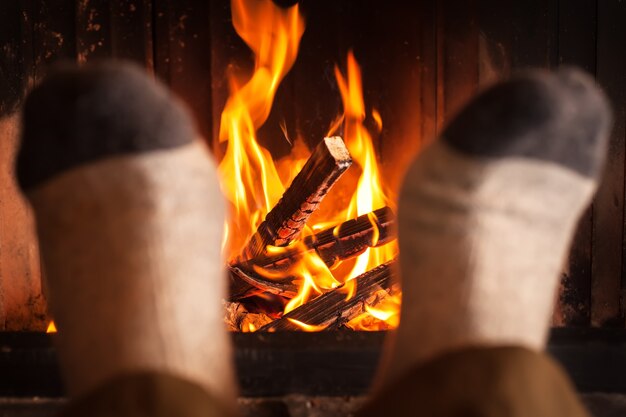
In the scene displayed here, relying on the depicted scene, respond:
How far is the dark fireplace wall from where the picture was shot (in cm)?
110

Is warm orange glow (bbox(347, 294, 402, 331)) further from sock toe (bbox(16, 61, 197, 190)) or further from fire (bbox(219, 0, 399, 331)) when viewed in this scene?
sock toe (bbox(16, 61, 197, 190))

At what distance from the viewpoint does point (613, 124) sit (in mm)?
1124

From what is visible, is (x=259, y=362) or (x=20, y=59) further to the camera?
(x=20, y=59)

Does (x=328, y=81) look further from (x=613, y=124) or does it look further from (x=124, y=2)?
(x=613, y=124)

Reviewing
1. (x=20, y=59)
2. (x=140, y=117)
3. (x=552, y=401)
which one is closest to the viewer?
(x=552, y=401)

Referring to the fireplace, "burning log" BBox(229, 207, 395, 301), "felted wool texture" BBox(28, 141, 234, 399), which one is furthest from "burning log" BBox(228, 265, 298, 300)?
"felted wool texture" BBox(28, 141, 234, 399)

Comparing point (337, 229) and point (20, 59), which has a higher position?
point (20, 59)

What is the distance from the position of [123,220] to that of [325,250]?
58cm

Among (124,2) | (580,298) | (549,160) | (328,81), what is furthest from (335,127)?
(549,160)

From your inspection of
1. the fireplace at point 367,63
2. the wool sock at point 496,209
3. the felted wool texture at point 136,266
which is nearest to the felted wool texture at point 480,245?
the wool sock at point 496,209

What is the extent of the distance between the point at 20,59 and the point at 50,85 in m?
0.58

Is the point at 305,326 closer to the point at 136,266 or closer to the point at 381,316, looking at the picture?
the point at 381,316

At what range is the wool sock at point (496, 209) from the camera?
571 millimetres

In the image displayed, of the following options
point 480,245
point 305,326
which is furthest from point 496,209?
point 305,326
